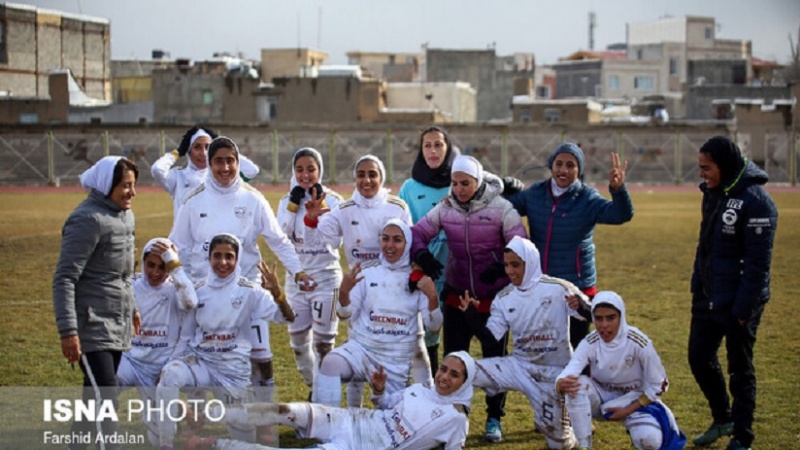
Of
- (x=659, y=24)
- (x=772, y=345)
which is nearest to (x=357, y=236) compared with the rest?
(x=772, y=345)

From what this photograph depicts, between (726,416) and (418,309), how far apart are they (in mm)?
2517

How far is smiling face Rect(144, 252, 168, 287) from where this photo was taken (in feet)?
26.5

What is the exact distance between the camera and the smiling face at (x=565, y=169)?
8703 mm

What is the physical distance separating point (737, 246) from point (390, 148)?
134 ft

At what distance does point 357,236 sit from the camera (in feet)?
30.1

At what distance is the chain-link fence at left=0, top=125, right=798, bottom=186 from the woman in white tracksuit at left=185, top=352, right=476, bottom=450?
40.0m

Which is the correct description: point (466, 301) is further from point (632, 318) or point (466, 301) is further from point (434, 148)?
point (632, 318)

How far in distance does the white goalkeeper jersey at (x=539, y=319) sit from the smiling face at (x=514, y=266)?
14cm

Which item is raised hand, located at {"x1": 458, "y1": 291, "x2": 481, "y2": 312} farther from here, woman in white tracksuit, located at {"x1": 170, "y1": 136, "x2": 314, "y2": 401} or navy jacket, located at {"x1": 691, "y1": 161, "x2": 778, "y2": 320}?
navy jacket, located at {"x1": 691, "y1": 161, "x2": 778, "y2": 320}

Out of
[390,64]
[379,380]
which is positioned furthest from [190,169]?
[390,64]

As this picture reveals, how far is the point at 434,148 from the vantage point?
923 cm

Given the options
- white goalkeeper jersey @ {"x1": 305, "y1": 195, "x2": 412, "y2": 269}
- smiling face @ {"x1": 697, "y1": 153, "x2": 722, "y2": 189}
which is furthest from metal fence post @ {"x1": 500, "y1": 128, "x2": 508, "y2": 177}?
smiling face @ {"x1": 697, "y1": 153, "x2": 722, "y2": 189}

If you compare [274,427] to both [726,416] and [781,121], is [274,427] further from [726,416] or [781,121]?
[781,121]

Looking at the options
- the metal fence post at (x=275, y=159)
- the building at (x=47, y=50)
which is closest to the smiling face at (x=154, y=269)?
the metal fence post at (x=275, y=159)
